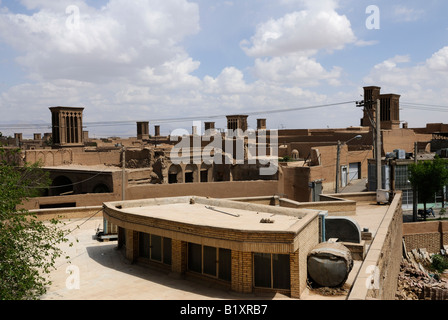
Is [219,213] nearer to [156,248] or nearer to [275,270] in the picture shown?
[156,248]

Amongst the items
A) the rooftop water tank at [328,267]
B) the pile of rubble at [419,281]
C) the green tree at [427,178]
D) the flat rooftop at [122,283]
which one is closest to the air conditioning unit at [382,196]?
the pile of rubble at [419,281]

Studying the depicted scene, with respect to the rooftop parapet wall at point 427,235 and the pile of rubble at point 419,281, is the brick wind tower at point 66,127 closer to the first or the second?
the rooftop parapet wall at point 427,235

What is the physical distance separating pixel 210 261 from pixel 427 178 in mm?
23565

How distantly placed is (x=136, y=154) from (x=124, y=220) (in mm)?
25097

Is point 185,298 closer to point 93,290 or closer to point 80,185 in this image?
point 93,290

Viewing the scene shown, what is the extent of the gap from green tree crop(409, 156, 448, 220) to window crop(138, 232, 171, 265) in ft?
75.8

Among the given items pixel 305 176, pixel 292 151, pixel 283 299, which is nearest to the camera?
pixel 283 299

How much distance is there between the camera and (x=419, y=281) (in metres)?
24.2

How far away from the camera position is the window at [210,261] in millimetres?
11422

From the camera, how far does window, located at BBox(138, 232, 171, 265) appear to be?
1298cm

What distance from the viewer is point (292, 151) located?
1843 inches

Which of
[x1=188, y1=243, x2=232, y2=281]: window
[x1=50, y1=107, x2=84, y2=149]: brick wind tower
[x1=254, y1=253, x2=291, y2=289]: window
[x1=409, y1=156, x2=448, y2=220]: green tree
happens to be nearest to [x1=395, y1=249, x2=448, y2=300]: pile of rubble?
[x1=409, y1=156, x2=448, y2=220]: green tree

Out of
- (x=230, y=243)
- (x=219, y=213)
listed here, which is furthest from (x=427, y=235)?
(x=230, y=243)

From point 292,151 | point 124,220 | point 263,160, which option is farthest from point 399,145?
point 124,220
